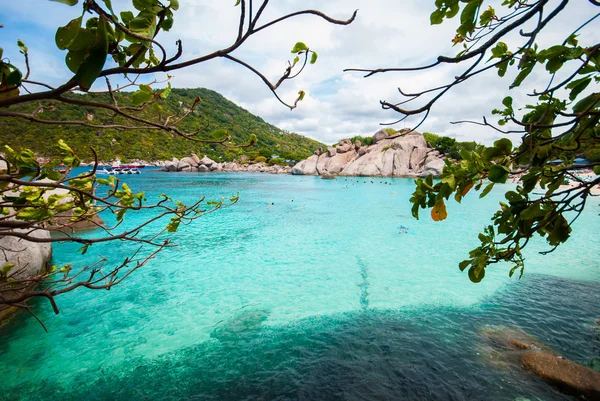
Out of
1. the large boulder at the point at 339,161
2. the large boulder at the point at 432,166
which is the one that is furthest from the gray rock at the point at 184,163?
the large boulder at the point at 432,166

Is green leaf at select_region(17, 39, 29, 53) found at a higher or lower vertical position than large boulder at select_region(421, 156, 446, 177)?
lower

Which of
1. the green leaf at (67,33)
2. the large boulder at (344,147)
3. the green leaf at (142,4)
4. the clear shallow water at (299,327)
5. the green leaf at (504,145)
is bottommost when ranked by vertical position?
the clear shallow water at (299,327)

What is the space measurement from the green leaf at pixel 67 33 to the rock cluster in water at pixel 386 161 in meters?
63.8

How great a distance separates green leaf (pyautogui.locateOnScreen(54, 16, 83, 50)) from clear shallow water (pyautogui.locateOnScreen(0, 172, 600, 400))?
5564mm

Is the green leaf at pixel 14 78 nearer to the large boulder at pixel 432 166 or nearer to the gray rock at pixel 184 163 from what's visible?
the large boulder at pixel 432 166

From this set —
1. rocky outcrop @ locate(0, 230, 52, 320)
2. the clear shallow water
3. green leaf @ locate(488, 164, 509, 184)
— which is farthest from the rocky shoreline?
green leaf @ locate(488, 164, 509, 184)

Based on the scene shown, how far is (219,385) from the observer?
5.30 metres

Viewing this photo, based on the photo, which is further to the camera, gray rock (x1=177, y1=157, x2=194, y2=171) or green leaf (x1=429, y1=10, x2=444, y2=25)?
gray rock (x1=177, y1=157, x2=194, y2=171)

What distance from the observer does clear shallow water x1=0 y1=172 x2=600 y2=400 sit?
5277 mm

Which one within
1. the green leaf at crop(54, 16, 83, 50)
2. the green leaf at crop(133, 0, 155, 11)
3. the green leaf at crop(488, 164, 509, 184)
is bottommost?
the green leaf at crop(488, 164, 509, 184)

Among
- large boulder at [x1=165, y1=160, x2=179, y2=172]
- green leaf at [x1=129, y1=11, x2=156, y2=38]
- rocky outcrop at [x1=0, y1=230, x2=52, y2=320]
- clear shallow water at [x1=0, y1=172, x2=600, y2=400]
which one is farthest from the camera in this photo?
large boulder at [x1=165, y1=160, x2=179, y2=172]

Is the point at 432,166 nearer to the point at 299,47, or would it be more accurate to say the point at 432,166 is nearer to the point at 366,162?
the point at 366,162

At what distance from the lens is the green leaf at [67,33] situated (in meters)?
0.83

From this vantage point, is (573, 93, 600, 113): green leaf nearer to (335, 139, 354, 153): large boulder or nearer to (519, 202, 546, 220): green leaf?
(519, 202, 546, 220): green leaf
